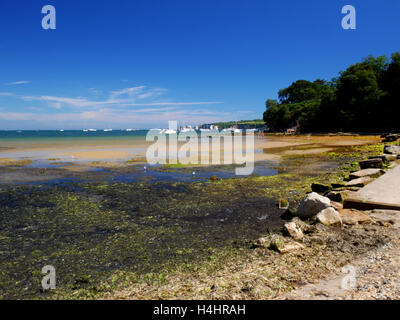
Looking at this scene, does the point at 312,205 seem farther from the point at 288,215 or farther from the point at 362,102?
the point at 362,102

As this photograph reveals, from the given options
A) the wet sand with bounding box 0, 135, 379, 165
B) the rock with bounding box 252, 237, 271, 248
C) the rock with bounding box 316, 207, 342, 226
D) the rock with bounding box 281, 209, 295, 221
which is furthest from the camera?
the wet sand with bounding box 0, 135, 379, 165

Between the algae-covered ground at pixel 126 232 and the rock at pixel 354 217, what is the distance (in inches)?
45.8

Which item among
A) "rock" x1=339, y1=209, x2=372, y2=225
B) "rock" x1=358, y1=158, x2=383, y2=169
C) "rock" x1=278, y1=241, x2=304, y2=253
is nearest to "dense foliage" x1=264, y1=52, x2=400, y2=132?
"rock" x1=358, y1=158, x2=383, y2=169

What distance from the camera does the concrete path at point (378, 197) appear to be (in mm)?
7750

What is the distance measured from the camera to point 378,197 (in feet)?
27.2

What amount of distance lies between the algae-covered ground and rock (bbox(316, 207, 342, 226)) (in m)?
1.13

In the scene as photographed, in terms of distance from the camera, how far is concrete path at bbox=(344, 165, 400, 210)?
7.75 metres

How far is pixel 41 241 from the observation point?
6.96 m

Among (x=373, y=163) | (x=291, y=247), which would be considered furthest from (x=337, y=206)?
(x=373, y=163)

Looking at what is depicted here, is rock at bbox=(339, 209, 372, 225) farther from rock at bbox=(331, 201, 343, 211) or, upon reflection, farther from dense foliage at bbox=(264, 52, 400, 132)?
dense foliage at bbox=(264, 52, 400, 132)

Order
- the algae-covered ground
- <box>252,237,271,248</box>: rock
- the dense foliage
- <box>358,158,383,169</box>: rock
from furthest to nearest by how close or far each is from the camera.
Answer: the dense foliage
<box>358,158,383,169</box>: rock
<box>252,237,271,248</box>: rock
the algae-covered ground

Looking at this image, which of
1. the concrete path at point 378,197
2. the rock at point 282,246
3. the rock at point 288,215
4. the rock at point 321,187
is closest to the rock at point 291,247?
the rock at point 282,246

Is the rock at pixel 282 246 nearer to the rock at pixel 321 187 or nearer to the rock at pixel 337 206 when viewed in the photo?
the rock at pixel 337 206
